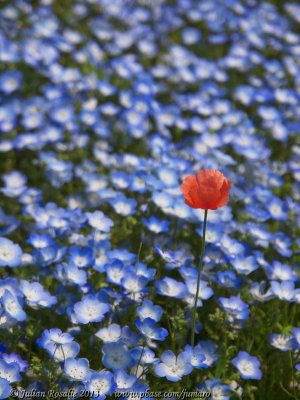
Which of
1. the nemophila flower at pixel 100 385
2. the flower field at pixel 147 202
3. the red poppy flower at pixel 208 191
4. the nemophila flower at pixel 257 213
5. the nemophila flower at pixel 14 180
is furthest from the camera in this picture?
the nemophila flower at pixel 14 180

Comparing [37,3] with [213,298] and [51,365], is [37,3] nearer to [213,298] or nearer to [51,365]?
[213,298]

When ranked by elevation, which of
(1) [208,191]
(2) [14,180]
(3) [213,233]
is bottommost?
(2) [14,180]

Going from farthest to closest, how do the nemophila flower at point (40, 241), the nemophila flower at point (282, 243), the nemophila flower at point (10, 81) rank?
the nemophila flower at point (10, 81), the nemophila flower at point (282, 243), the nemophila flower at point (40, 241)

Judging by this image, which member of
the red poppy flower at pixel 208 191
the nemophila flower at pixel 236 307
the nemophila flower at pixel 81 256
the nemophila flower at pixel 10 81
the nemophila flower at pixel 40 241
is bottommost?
the nemophila flower at pixel 10 81

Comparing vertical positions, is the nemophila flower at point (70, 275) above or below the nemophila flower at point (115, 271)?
below

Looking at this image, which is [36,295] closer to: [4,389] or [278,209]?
[4,389]

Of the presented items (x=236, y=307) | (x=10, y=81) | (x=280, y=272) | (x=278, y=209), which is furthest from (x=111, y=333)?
(x=10, y=81)

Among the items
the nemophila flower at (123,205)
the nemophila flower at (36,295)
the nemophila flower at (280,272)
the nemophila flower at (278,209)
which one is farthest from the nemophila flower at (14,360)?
the nemophila flower at (278,209)

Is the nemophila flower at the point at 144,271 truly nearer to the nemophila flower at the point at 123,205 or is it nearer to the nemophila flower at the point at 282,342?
the nemophila flower at the point at 123,205
